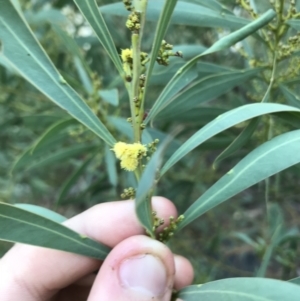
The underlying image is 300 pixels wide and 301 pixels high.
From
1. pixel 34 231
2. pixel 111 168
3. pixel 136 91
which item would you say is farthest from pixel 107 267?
pixel 111 168

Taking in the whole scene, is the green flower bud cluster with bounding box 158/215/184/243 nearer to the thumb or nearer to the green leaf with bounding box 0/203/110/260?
the thumb

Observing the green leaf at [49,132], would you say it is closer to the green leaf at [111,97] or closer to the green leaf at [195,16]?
the green leaf at [111,97]

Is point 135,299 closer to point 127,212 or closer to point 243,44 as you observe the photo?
point 127,212

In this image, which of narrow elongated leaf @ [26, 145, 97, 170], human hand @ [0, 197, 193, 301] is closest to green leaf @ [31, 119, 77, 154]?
human hand @ [0, 197, 193, 301]

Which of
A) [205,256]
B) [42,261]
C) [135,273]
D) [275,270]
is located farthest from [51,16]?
[275,270]

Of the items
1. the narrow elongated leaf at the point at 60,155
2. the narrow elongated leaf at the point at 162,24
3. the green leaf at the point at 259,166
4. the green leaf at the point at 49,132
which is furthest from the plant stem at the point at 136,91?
the narrow elongated leaf at the point at 60,155

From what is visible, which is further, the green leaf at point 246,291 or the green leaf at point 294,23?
the green leaf at point 294,23

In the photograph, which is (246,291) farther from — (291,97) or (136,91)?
(291,97)

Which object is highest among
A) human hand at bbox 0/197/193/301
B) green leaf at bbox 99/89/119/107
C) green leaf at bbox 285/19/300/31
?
green leaf at bbox 285/19/300/31
